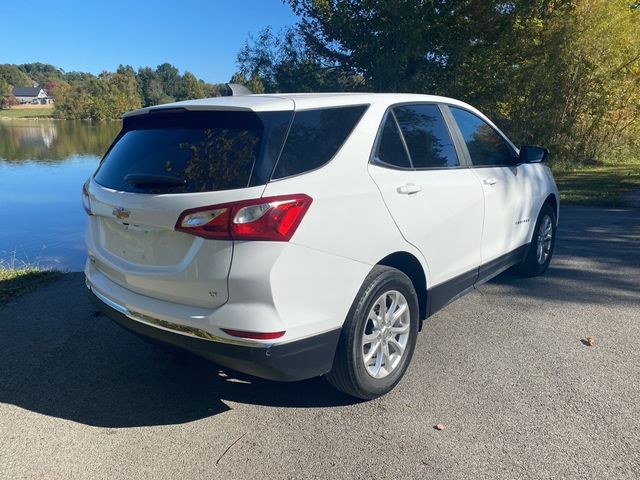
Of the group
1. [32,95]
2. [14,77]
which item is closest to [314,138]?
[32,95]

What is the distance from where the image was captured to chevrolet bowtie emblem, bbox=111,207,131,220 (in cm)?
280

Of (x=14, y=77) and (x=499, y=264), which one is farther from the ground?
(x=14, y=77)

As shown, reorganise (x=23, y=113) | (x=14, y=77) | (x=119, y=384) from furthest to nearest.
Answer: (x=14, y=77)
(x=23, y=113)
(x=119, y=384)

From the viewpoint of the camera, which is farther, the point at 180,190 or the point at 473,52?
the point at 473,52

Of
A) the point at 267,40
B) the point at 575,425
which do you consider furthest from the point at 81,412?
the point at 267,40

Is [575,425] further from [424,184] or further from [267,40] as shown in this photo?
[267,40]

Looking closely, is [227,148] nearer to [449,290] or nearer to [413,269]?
[413,269]

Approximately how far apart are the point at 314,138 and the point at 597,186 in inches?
472

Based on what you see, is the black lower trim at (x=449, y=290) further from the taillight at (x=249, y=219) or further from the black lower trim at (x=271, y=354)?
the taillight at (x=249, y=219)

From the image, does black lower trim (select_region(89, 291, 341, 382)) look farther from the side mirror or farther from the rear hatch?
the side mirror

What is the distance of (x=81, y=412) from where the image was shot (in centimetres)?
299

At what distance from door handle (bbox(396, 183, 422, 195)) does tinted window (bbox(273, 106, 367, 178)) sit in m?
0.48

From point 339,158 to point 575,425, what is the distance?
1951 mm

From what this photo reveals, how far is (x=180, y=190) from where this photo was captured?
102 inches
